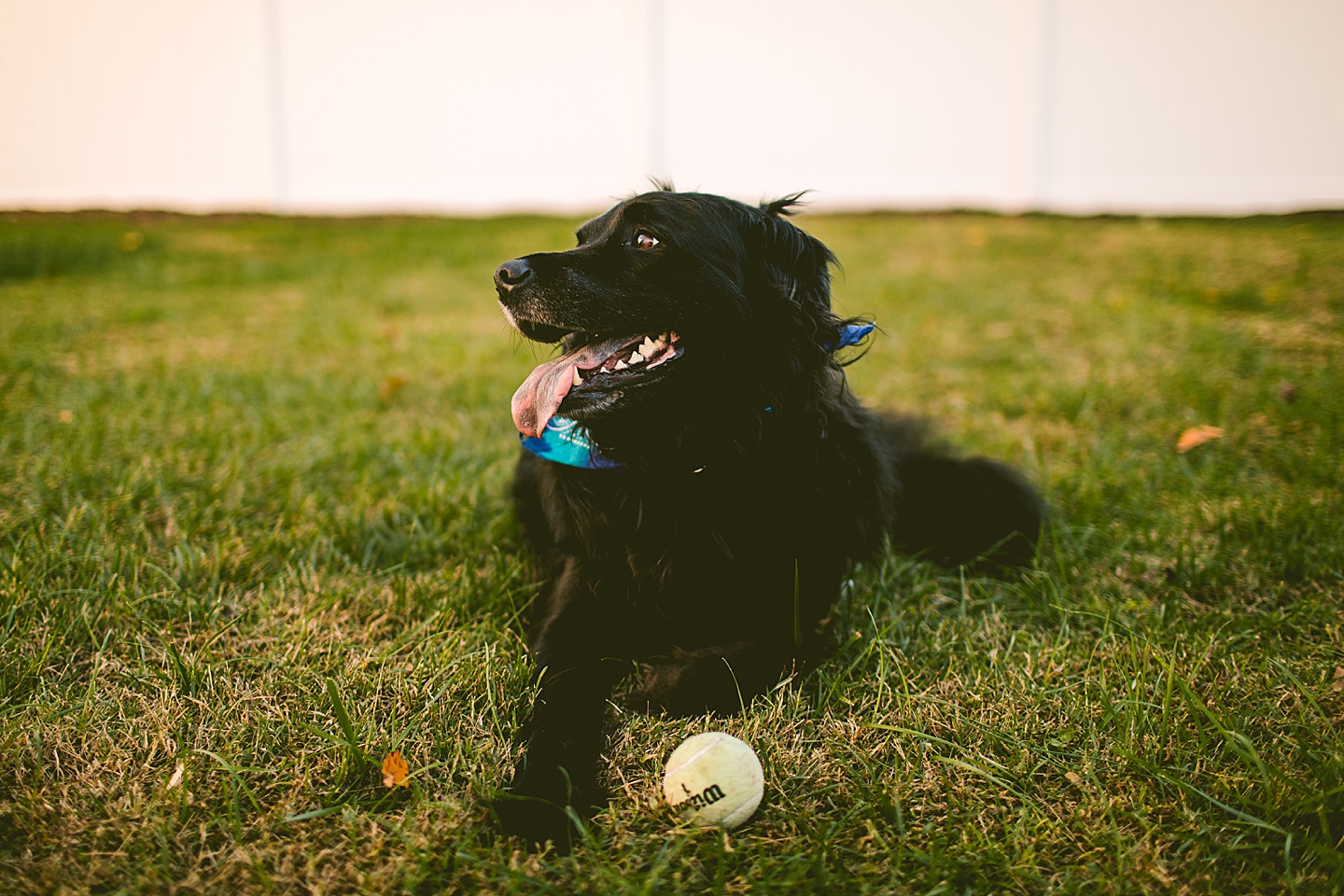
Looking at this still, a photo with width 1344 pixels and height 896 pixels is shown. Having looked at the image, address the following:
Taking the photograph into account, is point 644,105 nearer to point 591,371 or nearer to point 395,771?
point 591,371

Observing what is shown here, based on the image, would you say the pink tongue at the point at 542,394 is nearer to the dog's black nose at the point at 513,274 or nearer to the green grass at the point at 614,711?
the dog's black nose at the point at 513,274

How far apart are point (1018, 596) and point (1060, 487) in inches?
30.6

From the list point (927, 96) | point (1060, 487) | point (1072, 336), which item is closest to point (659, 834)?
point (1060, 487)

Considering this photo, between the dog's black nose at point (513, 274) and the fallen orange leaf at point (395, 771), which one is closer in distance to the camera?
the fallen orange leaf at point (395, 771)

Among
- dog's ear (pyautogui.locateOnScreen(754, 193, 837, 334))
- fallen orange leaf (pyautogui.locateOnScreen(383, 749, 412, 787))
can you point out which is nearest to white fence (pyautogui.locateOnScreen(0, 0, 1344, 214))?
dog's ear (pyautogui.locateOnScreen(754, 193, 837, 334))

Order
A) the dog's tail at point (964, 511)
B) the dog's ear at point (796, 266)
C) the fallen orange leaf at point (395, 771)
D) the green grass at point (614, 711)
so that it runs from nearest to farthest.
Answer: the green grass at point (614, 711)
the fallen orange leaf at point (395, 771)
the dog's ear at point (796, 266)
the dog's tail at point (964, 511)

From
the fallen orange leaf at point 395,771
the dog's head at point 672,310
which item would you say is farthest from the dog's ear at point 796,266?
the fallen orange leaf at point 395,771

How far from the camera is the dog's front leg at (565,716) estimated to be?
53.3 inches

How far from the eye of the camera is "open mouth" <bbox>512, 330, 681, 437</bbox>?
1825mm

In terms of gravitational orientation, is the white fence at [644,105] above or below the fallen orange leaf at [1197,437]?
above

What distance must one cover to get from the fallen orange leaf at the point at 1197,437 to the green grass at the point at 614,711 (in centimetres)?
5

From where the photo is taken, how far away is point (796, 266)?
2.05 m

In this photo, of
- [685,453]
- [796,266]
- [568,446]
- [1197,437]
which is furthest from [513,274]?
[1197,437]

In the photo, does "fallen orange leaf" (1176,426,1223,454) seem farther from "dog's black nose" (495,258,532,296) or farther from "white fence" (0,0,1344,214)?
"white fence" (0,0,1344,214)
